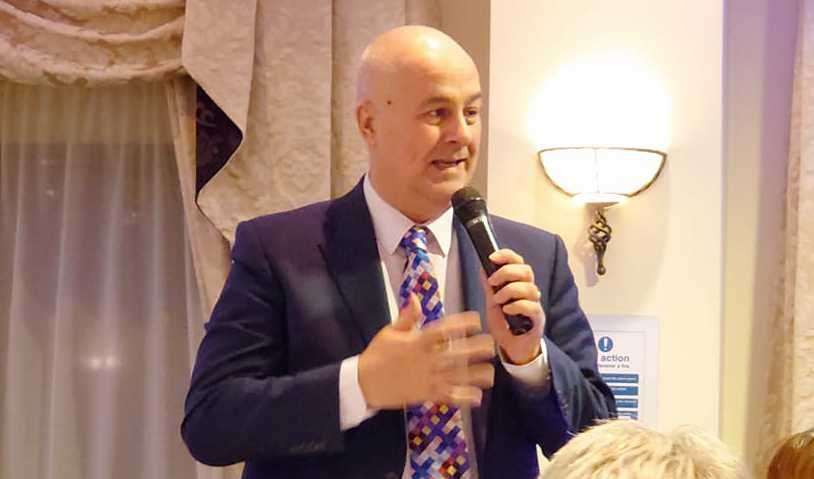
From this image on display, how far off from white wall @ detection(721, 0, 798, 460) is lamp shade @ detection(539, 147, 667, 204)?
0.38 meters

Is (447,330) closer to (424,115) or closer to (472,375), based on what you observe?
(472,375)

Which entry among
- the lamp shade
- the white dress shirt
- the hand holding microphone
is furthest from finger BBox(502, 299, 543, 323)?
the lamp shade

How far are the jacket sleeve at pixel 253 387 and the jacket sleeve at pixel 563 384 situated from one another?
0.87ft

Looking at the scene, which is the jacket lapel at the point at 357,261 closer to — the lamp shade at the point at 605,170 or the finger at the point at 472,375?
the finger at the point at 472,375

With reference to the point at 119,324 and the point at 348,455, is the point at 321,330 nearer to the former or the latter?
the point at 348,455

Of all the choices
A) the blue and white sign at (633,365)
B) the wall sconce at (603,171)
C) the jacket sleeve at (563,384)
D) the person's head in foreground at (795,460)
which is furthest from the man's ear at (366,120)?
the blue and white sign at (633,365)

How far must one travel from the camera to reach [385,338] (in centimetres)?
120

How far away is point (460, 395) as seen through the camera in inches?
47.4

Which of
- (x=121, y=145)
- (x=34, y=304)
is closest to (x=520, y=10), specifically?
(x=121, y=145)

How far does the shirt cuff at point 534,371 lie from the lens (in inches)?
51.1

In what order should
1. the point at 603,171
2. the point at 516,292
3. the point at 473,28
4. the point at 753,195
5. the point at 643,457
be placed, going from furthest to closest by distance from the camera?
the point at 473,28, the point at 753,195, the point at 603,171, the point at 516,292, the point at 643,457

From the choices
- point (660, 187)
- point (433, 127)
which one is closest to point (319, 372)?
point (433, 127)

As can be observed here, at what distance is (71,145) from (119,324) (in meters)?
0.54

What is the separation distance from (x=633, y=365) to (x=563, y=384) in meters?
1.19
